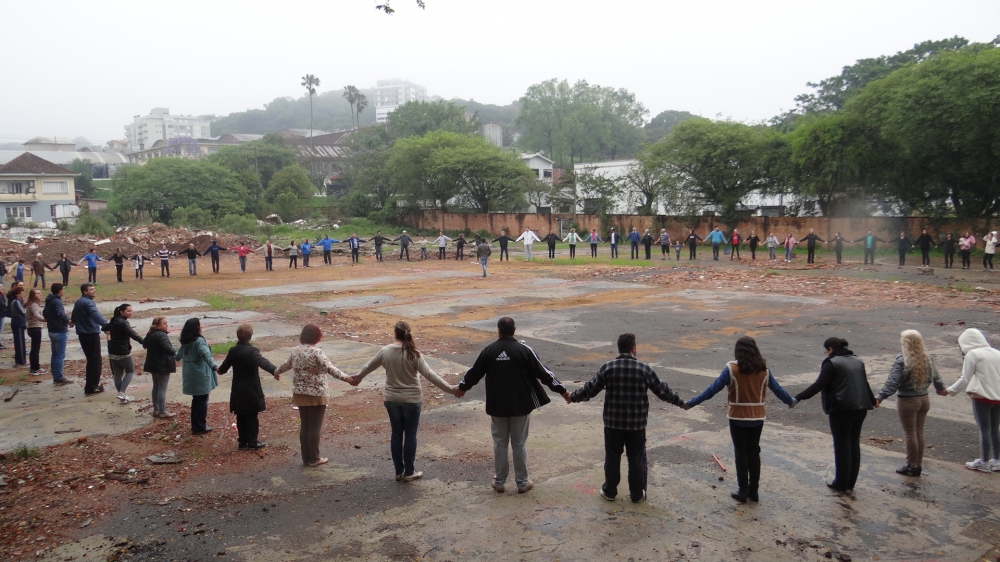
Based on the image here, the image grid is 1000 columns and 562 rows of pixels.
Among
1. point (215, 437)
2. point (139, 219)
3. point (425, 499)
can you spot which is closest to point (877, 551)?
point (425, 499)

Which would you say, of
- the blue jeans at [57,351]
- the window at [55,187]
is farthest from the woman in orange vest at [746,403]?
the window at [55,187]

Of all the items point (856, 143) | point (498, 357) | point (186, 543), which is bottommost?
point (186, 543)

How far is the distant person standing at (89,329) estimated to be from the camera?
1098 centimetres

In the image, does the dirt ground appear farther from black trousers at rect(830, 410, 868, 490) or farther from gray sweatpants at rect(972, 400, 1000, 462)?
gray sweatpants at rect(972, 400, 1000, 462)

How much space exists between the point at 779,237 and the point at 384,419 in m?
36.9

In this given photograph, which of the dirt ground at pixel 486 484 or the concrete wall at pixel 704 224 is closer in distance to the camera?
the dirt ground at pixel 486 484

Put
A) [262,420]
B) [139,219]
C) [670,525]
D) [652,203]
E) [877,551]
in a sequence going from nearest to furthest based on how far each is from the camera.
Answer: [877,551] → [670,525] → [262,420] → [652,203] → [139,219]

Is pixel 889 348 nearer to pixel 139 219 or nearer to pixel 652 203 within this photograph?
pixel 652 203

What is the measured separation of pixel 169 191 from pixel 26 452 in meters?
57.7

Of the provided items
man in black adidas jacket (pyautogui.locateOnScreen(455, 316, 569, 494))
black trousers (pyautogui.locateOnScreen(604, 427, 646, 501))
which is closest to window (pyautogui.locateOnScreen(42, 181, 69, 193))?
man in black adidas jacket (pyautogui.locateOnScreen(455, 316, 569, 494))

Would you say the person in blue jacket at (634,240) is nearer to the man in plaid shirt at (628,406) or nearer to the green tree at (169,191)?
the man in plaid shirt at (628,406)

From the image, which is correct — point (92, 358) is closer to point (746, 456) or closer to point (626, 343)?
point (626, 343)

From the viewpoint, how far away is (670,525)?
6.14 metres

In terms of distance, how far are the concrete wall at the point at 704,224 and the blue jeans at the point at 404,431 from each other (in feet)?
111
